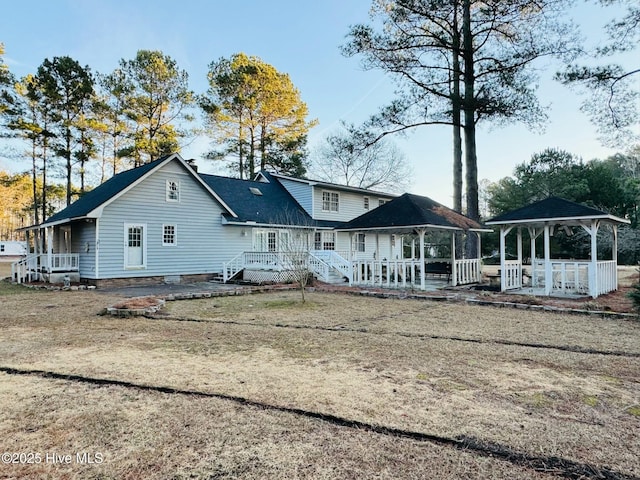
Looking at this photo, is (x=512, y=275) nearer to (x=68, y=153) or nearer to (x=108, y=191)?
(x=108, y=191)

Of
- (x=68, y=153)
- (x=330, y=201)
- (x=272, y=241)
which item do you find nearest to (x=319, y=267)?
(x=272, y=241)

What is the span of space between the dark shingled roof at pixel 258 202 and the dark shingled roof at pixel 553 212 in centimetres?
1135

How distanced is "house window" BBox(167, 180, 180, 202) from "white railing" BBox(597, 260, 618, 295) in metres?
16.6

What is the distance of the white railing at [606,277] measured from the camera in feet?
40.8

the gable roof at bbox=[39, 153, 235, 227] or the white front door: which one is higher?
the gable roof at bbox=[39, 153, 235, 227]

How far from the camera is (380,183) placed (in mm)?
38719

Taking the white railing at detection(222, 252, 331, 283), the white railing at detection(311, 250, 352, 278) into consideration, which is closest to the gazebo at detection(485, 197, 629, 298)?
the white railing at detection(311, 250, 352, 278)

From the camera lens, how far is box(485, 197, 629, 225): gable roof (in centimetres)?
1173

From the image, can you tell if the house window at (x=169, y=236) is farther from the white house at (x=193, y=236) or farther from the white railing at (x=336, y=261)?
the white railing at (x=336, y=261)

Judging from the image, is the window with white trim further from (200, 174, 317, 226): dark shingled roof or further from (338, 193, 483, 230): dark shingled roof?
(338, 193, 483, 230): dark shingled roof

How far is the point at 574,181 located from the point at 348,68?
68.5 ft

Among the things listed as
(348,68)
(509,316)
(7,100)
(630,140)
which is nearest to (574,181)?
(630,140)

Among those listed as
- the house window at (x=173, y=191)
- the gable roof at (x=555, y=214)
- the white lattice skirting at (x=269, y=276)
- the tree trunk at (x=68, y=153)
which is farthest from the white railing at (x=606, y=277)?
the tree trunk at (x=68, y=153)

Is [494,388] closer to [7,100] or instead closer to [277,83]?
[277,83]
